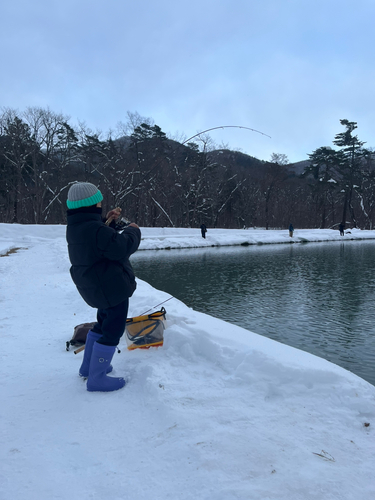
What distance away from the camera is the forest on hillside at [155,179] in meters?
39.3

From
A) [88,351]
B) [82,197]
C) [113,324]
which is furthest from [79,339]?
[82,197]

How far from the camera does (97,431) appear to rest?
256 centimetres

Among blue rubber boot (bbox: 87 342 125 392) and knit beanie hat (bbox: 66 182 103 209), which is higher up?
knit beanie hat (bbox: 66 182 103 209)

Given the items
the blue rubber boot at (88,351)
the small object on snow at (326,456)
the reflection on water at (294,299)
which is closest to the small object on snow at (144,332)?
the blue rubber boot at (88,351)

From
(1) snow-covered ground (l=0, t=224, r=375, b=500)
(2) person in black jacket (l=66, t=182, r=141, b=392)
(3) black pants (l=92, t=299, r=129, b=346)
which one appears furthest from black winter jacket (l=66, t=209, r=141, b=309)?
(1) snow-covered ground (l=0, t=224, r=375, b=500)

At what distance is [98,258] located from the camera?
294cm

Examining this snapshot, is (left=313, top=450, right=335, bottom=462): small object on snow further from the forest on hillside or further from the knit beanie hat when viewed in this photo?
the forest on hillside

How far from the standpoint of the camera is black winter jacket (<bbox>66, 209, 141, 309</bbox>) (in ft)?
9.52

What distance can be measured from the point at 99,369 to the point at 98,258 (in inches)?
39.5

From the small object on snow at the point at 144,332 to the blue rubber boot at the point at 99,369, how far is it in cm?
83

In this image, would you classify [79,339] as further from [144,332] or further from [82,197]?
[82,197]

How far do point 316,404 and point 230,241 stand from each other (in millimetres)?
31187

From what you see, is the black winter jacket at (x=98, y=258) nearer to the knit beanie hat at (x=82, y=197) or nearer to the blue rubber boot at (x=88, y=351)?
the knit beanie hat at (x=82, y=197)

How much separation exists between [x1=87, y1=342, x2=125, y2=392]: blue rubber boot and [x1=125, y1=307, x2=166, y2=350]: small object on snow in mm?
831
